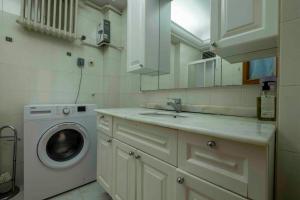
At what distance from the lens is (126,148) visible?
3.58 ft

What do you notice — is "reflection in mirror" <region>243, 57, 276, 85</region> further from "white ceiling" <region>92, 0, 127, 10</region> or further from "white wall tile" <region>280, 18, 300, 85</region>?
"white ceiling" <region>92, 0, 127, 10</region>

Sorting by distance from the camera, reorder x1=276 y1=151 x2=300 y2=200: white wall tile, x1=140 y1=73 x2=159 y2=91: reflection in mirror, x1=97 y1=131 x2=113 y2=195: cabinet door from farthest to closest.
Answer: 1. x1=140 y1=73 x2=159 y2=91: reflection in mirror
2. x1=97 y1=131 x2=113 y2=195: cabinet door
3. x1=276 y1=151 x2=300 y2=200: white wall tile

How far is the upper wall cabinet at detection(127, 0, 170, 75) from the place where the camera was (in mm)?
1570

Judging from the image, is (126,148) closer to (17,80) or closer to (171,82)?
(171,82)

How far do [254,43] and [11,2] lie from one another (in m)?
2.31

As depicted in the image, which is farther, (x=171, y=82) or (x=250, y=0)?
(x=171, y=82)

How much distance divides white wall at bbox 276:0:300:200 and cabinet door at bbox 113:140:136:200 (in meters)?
0.75

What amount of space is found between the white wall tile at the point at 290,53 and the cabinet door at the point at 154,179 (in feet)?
2.05

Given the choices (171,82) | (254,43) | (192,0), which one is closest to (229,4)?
(254,43)

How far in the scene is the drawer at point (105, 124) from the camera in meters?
1.32

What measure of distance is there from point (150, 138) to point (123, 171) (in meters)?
0.43

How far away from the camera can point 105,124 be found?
141 centimetres

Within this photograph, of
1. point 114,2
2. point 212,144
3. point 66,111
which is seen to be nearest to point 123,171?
point 212,144

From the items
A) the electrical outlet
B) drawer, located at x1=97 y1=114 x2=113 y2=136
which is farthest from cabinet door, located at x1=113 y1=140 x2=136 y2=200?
the electrical outlet
